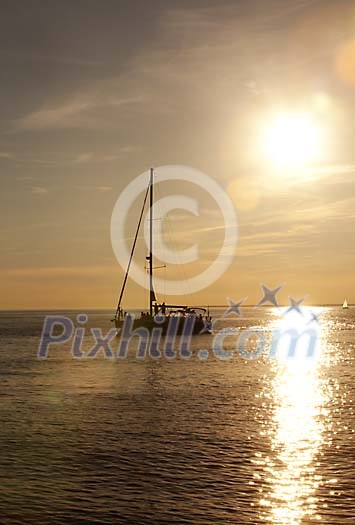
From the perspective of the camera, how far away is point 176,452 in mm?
32250

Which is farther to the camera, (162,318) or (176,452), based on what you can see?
(162,318)

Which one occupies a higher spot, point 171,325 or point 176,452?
point 171,325

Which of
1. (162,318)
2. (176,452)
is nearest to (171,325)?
(162,318)

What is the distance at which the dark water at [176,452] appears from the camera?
23.7 m

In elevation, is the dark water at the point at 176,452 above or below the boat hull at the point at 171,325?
below

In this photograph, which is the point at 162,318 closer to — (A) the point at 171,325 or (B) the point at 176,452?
(A) the point at 171,325

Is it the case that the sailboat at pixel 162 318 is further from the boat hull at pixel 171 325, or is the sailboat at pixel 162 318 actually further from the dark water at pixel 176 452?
the dark water at pixel 176 452

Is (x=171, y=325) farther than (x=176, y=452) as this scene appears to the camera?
Yes

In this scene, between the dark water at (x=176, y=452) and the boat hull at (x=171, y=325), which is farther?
the boat hull at (x=171, y=325)

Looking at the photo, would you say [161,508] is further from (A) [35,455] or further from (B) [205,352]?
(B) [205,352]

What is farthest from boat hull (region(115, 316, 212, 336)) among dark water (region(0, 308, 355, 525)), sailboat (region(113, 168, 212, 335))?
dark water (region(0, 308, 355, 525))

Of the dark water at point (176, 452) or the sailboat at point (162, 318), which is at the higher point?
the sailboat at point (162, 318)

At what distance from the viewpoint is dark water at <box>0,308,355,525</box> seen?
23.7m

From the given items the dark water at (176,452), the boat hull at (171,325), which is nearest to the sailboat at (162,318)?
the boat hull at (171,325)
